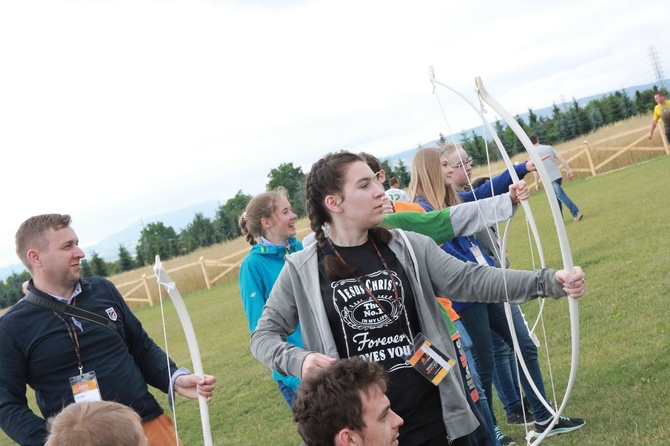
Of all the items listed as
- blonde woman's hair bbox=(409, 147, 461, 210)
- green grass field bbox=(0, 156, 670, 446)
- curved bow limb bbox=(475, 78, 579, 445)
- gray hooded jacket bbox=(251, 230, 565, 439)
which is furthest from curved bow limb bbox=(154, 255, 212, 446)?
green grass field bbox=(0, 156, 670, 446)

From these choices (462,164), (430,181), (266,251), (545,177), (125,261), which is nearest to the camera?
(545,177)

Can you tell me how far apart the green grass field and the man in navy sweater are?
114 inches

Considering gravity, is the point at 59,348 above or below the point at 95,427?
above

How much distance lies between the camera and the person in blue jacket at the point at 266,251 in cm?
432

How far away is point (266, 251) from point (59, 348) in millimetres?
1387

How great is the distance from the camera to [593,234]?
517 inches

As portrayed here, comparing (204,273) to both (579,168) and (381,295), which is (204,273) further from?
(381,295)

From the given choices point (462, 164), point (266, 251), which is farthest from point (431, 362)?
point (462, 164)

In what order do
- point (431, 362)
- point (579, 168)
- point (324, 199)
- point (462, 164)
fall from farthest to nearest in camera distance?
1. point (579, 168)
2. point (462, 164)
3. point (324, 199)
4. point (431, 362)

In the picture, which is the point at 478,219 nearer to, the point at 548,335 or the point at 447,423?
the point at 447,423

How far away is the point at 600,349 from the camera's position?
6.46 metres

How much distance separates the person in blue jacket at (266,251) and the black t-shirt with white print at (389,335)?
4.29 feet

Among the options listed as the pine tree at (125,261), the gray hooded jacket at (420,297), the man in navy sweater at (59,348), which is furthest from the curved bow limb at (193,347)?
the pine tree at (125,261)

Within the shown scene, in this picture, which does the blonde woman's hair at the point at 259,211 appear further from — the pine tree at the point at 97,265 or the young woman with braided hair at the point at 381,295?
the pine tree at the point at 97,265
